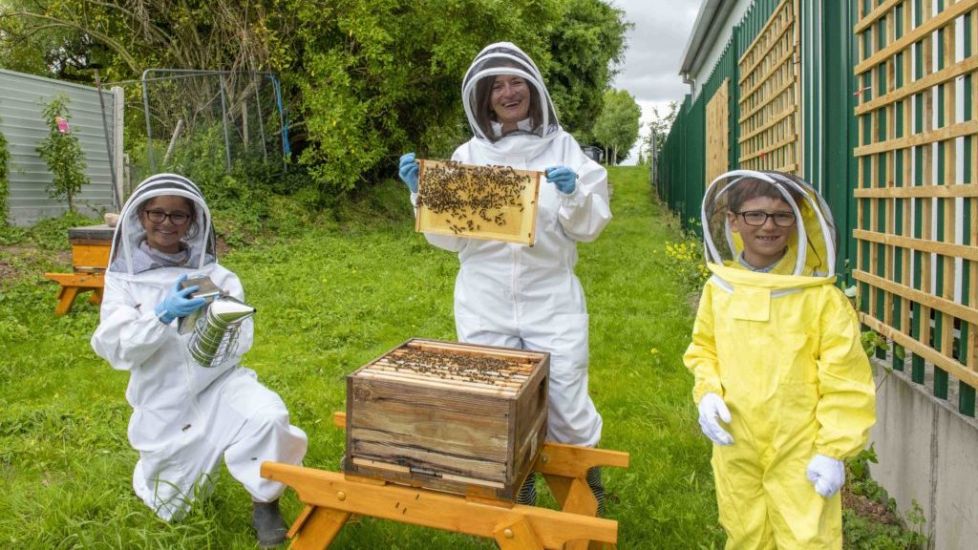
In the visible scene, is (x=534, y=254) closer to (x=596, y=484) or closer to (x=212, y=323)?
(x=596, y=484)

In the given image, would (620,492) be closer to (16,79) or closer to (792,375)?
(792,375)

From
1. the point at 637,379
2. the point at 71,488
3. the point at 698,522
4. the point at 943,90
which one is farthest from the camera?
the point at 637,379

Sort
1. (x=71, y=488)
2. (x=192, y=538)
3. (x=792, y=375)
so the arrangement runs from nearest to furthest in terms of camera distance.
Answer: (x=792, y=375) < (x=192, y=538) < (x=71, y=488)

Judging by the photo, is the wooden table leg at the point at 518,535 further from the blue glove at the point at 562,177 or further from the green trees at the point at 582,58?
the green trees at the point at 582,58

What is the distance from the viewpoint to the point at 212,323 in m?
2.51

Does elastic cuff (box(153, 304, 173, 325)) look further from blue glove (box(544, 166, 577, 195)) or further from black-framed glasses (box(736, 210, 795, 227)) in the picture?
black-framed glasses (box(736, 210, 795, 227))

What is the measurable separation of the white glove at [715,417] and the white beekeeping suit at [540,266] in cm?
62

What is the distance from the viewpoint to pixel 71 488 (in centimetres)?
324

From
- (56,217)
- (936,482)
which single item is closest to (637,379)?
(936,482)

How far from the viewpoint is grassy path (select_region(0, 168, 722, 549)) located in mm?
2934

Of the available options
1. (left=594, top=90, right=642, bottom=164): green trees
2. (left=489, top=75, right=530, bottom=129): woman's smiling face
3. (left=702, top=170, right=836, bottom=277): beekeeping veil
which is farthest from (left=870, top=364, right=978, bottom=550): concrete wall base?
(left=594, top=90, right=642, bottom=164): green trees

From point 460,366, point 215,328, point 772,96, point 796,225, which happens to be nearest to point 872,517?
point 796,225

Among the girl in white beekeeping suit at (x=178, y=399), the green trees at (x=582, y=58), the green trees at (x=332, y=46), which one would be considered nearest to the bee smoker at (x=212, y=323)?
the girl in white beekeeping suit at (x=178, y=399)

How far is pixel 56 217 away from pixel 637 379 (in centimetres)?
867
